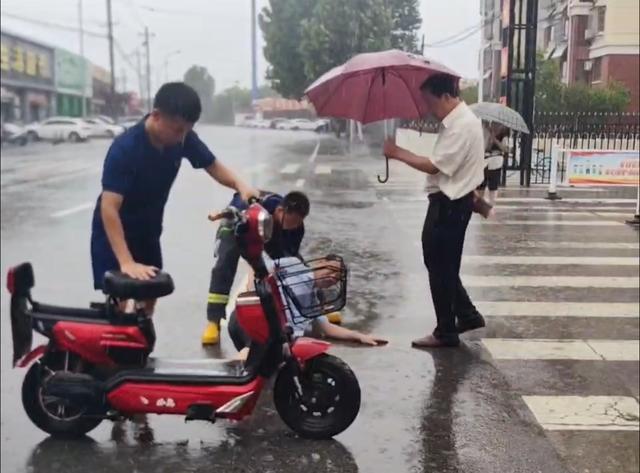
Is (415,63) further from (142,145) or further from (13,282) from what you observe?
(13,282)

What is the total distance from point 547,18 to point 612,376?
326 cm

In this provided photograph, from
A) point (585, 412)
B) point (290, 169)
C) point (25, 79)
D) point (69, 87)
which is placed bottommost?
point (585, 412)

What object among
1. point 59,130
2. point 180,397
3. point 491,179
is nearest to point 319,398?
point 180,397

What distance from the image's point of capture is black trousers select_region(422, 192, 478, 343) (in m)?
1.61

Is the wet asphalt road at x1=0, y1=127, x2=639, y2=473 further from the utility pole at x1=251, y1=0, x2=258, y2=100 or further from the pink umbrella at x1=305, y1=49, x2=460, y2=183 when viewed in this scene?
the utility pole at x1=251, y1=0, x2=258, y2=100

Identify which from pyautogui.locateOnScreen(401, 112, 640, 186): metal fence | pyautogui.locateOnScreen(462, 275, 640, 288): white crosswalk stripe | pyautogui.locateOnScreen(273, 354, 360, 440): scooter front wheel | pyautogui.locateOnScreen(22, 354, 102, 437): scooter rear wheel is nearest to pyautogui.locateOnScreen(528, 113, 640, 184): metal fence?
pyautogui.locateOnScreen(401, 112, 640, 186): metal fence

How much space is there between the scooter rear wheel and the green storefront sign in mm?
25683

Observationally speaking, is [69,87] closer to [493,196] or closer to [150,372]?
[150,372]

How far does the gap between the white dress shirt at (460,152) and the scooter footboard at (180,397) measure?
64.0 inches

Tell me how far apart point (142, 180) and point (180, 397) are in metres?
1.14

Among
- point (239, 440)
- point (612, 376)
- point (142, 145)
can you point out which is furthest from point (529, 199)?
point (612, 376)

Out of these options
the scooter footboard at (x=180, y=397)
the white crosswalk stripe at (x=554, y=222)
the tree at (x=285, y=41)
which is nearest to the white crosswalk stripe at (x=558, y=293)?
the white crosswalk stripe at (x=554, y=222)

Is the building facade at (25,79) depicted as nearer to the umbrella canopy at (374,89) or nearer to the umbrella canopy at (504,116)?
the umbrella canopy at (374,89)

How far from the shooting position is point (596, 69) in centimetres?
127
